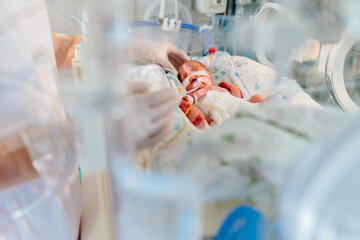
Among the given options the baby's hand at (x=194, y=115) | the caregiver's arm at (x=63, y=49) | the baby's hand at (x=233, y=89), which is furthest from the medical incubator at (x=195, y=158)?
the baby's hand at (x=233, y=89)

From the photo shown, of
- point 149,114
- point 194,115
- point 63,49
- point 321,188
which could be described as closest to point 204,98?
point 194,115

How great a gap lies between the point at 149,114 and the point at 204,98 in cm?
80

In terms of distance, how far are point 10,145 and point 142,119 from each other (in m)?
0.32

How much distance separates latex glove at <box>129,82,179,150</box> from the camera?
1.60ft

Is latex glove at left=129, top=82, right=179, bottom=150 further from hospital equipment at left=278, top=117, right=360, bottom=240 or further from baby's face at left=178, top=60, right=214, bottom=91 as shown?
baby's face at left=178, top=60, right=214, bottom=91

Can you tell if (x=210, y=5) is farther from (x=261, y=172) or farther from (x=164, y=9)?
(x=261, y=172)

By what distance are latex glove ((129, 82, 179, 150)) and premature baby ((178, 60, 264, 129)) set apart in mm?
291

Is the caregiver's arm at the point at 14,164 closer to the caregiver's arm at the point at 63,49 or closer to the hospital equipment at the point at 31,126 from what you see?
the hospital equipment at the point at 31,126

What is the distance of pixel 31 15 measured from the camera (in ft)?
2.14

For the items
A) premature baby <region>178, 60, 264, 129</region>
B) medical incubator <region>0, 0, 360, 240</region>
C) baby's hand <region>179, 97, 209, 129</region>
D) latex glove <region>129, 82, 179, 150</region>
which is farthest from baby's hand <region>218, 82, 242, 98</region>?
latex glove <region>129, 82, 179, 150</region>

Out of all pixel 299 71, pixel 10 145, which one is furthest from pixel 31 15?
pixel 299 71

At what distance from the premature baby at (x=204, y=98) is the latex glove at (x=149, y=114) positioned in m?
0.29

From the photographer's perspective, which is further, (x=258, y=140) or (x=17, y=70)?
(x=17, y=70)

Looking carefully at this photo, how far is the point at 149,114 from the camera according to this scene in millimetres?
531
